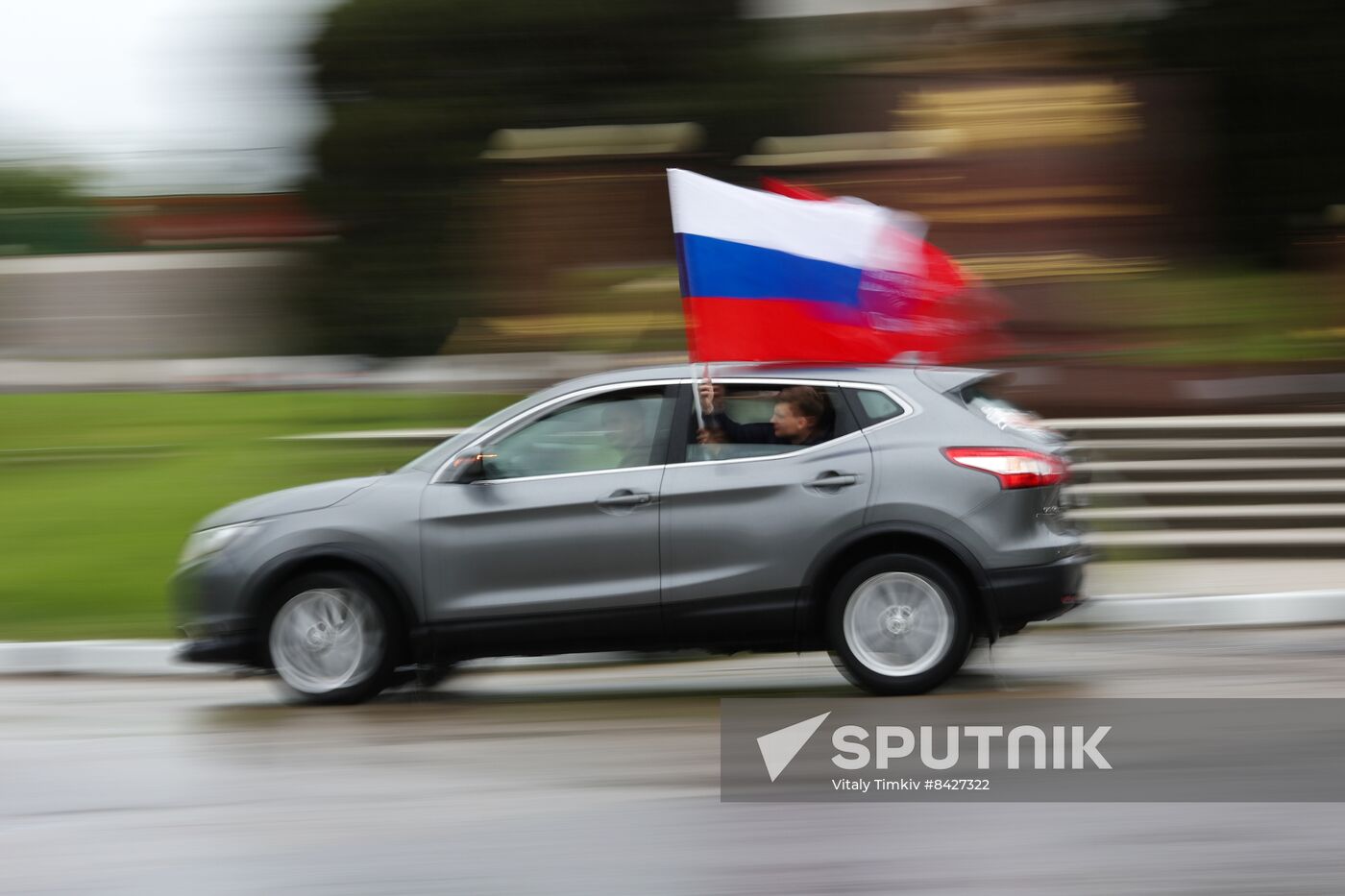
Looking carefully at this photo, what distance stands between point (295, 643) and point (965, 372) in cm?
342

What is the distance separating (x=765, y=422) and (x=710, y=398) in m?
0.28

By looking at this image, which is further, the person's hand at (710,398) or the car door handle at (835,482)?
the person's hand at (710,398)

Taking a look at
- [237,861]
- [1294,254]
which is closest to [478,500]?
[237,861]

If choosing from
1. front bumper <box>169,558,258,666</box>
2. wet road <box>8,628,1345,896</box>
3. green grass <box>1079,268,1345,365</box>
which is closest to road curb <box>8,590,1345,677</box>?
wet road <box>8,628,1345,896</box>

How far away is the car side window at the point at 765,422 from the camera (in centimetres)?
777

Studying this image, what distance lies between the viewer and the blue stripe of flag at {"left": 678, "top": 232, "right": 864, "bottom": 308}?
778cm

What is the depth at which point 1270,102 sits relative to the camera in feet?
72.0

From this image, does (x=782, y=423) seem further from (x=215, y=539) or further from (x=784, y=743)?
(x=215, y=539)

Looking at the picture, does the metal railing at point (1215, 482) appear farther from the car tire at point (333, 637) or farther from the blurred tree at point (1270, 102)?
the car tire at point (333, 637)

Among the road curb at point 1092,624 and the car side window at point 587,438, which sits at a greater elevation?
the car side window at point 587,438

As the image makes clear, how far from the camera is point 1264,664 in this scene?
28.0 feet

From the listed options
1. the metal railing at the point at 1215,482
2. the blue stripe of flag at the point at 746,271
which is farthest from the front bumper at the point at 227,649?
the metal railing at the point at 1215,482

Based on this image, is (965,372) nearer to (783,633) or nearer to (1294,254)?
(783,633)

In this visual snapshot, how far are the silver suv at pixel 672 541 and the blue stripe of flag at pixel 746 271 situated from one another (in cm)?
38
